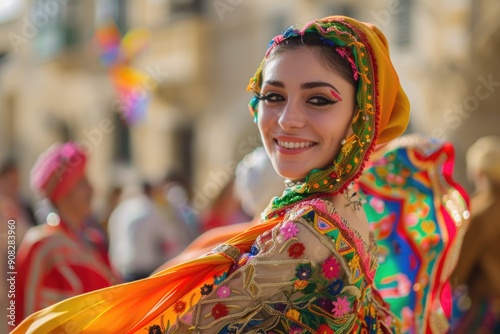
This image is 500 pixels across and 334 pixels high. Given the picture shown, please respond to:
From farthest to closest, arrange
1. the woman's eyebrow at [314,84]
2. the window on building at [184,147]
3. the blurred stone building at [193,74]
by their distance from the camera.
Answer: the window on building at [184,147] → the blurred stone building at [193,74] → the woman's eyebrow at [314,84]

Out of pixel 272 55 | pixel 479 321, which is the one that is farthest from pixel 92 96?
pixel 272 55

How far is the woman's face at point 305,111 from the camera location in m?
2.14

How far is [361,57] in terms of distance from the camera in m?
2.19

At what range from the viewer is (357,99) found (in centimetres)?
219

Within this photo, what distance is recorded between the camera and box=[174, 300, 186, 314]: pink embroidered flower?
205 cm

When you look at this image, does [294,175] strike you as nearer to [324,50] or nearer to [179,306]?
[324,50]

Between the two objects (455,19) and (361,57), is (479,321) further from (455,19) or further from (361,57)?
(455,19)

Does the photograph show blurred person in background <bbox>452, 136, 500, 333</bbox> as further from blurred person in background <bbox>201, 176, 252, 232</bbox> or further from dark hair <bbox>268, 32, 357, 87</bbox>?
blurred person in background <bbox>201, 176, 252, 232</bbox>

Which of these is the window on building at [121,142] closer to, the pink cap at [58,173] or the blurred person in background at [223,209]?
the blurred person in background at [223,209]

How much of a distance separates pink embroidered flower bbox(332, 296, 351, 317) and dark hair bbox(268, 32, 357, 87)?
0.59 m

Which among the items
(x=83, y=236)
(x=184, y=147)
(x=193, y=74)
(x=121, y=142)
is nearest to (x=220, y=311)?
(x=83, y=236)

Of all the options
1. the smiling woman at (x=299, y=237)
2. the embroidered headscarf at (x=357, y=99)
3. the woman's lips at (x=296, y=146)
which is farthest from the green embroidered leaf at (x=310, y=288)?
the woman's lips at (x=296, y=146)

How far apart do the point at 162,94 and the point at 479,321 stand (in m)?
12.2

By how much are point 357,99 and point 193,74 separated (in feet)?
43.2
